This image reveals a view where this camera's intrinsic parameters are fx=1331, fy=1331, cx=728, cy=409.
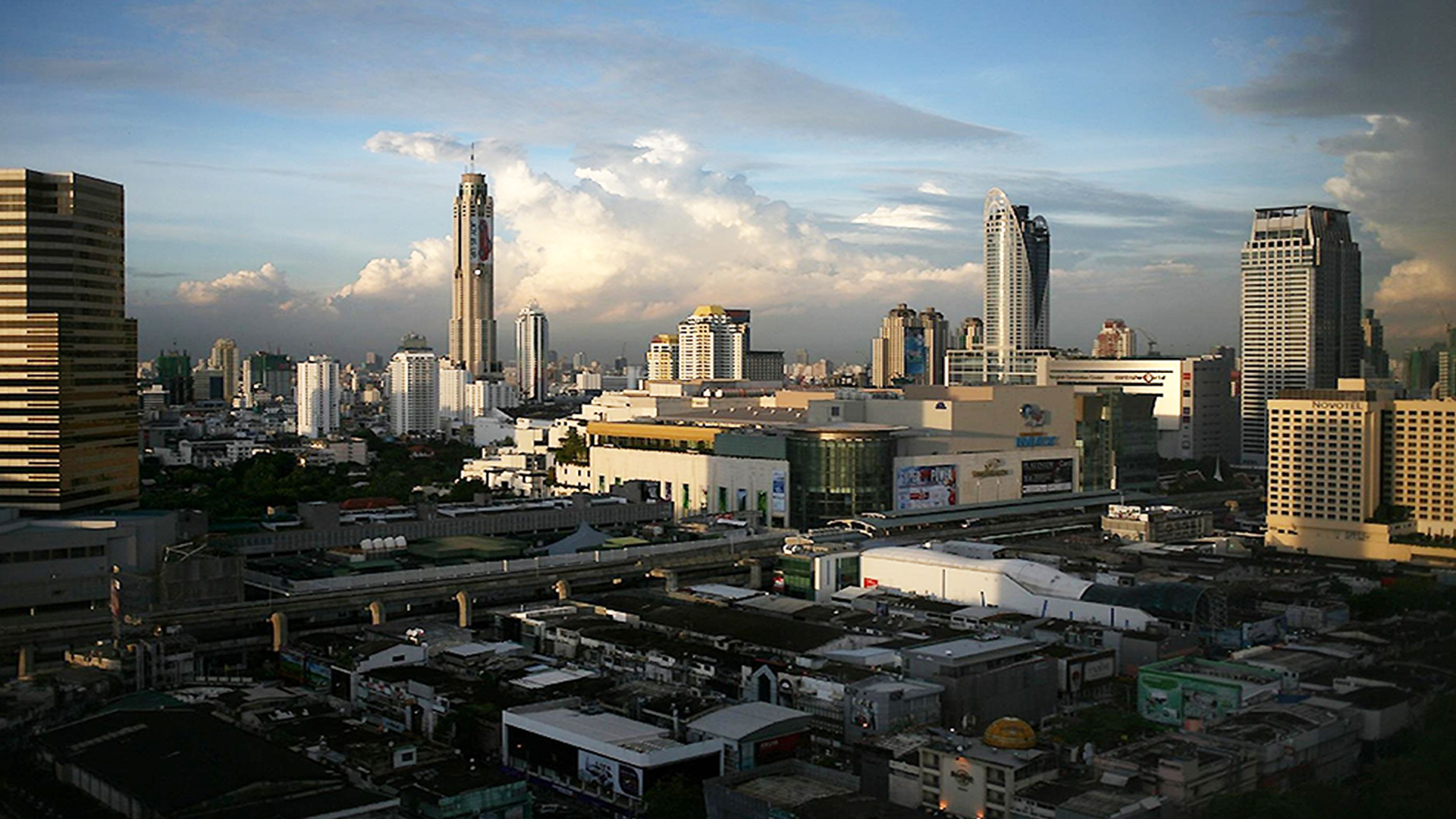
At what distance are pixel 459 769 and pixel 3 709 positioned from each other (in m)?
3.43

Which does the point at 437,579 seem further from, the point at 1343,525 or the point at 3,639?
the point at 1343,525

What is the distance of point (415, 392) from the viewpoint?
41.8 meters

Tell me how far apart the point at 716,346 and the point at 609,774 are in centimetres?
3712

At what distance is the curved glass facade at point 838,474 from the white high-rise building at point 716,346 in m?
25.8

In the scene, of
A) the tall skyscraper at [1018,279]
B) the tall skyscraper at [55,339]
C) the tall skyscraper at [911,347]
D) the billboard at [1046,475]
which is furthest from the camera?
the tall skyscraper at [911,347]

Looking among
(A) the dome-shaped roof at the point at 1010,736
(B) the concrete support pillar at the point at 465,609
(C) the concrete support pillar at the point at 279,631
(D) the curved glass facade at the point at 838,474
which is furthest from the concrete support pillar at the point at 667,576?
(A) the dome-shaped roof at the point at 1010,736

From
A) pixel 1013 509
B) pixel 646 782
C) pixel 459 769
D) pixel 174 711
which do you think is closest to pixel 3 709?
pixel 174 711

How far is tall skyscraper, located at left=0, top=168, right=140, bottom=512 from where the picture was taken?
559 inches

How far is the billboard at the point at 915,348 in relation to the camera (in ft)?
162

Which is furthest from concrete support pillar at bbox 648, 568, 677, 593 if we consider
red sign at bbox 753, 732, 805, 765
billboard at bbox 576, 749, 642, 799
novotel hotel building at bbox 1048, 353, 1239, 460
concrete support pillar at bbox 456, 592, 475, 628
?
novotel hotel building at bbox 1048, 353, 1239, 460

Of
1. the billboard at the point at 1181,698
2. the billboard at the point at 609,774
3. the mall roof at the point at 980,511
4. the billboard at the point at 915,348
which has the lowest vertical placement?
the billboard at the point at 609,774

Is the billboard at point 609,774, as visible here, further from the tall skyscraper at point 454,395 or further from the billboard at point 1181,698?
the tall skyscraper at point 454,395

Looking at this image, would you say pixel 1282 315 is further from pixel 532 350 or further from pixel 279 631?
pixel 532 350

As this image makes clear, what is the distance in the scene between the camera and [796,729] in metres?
8.55
